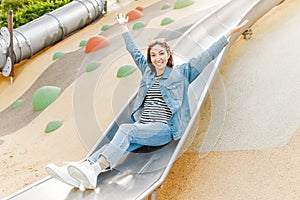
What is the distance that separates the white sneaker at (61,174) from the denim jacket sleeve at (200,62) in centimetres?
104

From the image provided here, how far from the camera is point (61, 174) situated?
2.52 m

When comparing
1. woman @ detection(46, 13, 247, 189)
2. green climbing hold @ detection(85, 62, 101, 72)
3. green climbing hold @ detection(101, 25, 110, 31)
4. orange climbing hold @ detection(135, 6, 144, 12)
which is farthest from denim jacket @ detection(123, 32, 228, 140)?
orange climbing hold @ detection(135, 6, 144, 12)

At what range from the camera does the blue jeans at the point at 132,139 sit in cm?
263

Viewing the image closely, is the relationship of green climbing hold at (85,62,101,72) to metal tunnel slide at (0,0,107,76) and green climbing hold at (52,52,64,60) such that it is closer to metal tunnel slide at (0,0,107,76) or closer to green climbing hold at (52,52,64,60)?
green climbing hold at (52,52,64,60)

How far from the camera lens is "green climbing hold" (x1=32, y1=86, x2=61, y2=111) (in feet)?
15.0

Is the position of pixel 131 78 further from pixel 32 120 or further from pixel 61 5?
pixel 61 5

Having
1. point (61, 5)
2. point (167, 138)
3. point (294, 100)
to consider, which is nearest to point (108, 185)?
point (167, 138)

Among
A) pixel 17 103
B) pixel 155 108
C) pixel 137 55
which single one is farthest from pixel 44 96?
pixel 155 108

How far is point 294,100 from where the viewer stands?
384 cm

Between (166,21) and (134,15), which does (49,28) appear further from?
(166,21)

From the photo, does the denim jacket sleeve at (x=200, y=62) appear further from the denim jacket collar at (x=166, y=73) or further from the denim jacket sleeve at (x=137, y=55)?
the denim jacket sleeve at (x=137, y=55)

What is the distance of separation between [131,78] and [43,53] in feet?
7.18

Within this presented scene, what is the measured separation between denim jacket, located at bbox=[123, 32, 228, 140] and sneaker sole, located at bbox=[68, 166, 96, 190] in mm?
644

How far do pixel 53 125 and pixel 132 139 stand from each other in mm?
1607
